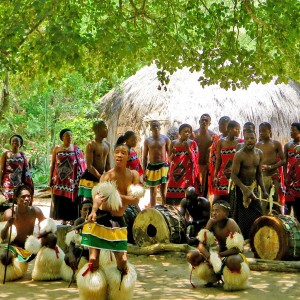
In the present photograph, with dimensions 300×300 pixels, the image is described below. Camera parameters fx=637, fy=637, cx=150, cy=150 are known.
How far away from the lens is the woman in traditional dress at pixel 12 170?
9430 mm

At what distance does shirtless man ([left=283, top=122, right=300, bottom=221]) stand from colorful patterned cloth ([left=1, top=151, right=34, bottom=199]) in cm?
389

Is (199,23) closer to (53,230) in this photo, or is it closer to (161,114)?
(53,230)

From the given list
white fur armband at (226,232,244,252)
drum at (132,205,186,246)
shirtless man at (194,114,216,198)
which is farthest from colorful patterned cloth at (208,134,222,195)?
white fur armband at (226,232,244,252)

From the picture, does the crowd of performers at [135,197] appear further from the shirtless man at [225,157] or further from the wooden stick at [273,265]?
the wooden stick at [273,265]

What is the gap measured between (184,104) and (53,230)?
9.38 m

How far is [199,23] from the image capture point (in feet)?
30.7

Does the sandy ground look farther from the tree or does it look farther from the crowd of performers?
the tree

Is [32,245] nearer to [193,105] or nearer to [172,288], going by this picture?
[172,288]

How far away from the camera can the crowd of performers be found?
572cm

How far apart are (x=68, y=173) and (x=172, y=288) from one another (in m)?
3.59

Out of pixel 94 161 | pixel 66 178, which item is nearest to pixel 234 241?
pixel 94 161

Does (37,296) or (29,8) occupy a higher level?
(29,8)

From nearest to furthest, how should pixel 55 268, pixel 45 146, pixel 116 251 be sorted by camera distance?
1. pixel 116 251
2. pixel 55 268
3. pixel 45 146

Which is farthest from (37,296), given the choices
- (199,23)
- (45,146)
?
(45,146)
